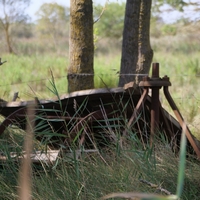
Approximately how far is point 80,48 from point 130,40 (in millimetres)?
673

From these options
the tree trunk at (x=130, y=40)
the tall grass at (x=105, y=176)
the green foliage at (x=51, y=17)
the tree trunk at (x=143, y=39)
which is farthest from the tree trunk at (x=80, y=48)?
the green foliage at (x=51, y=17)

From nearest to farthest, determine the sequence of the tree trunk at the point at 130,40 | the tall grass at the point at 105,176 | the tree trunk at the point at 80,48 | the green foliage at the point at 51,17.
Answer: the tall grass at the point at 105,176
the tree trunk at the point at 80,48
the tree trunk at the point at 130,40
the green foliage at the point at 51,17

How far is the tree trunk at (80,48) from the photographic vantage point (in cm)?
509

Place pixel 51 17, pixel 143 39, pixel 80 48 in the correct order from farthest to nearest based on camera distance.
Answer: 1. pixel 51 17
2. pixel 143 39
3. pixel 80 48

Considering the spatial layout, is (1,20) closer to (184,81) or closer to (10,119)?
(184,81)

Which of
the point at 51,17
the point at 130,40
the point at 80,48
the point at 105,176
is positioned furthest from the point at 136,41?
the point at 51,17

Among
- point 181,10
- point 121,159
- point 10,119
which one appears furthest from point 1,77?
point 121,159

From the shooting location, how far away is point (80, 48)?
16.9 feet

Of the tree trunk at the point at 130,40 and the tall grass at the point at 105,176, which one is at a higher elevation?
the tree trunk at the point at 130,40

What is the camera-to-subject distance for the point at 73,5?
5.09 meters

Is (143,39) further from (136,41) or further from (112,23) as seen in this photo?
Result: (112,23)

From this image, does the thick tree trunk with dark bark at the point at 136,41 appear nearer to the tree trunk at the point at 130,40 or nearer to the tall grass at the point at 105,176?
the tree trunk at the point at 130,40

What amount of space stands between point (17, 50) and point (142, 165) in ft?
70.5

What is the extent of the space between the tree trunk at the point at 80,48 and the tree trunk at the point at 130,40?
49cm
